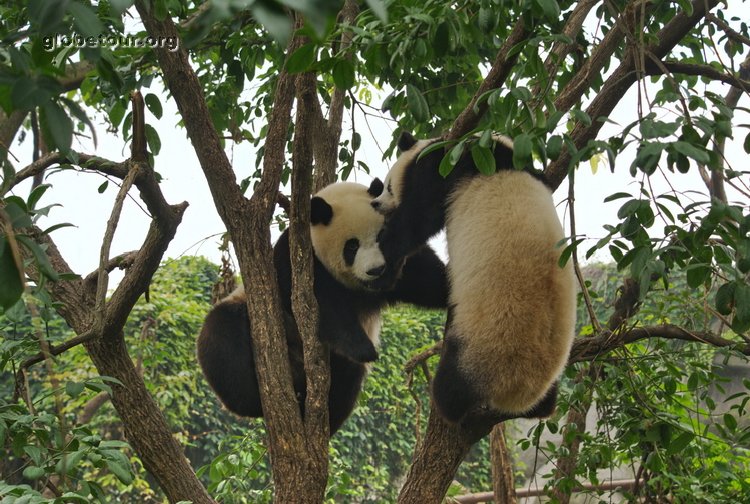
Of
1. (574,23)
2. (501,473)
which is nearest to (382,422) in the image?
(501,473)

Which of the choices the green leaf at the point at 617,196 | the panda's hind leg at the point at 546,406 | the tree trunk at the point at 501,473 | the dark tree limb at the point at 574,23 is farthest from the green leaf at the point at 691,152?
the tree trunk at the point at 501,473

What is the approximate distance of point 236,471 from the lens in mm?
4250

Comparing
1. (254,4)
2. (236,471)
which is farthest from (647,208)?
(236,471)

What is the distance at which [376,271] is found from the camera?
398cm

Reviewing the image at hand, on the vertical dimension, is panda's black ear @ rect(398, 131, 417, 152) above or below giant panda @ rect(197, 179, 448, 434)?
above

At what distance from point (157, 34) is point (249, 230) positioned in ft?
3.03

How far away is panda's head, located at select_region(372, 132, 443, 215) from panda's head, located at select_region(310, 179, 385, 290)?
0.29 ft


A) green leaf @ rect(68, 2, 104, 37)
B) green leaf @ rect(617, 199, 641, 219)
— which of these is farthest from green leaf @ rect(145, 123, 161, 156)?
green leaf @ rect(68, 2, 104, 37)

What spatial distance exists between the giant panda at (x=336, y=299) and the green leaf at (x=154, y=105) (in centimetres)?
106

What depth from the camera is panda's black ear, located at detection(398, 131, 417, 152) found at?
13.1ft

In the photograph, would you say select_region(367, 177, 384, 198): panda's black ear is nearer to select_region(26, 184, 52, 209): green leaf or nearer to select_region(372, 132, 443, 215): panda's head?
select_region(372, 132, 443, 215): panda's head

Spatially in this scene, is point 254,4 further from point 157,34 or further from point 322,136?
point 322,136

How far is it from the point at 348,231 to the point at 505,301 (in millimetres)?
1333

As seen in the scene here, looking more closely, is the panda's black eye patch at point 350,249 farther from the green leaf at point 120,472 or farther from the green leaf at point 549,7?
the green leaf at point 549,7
